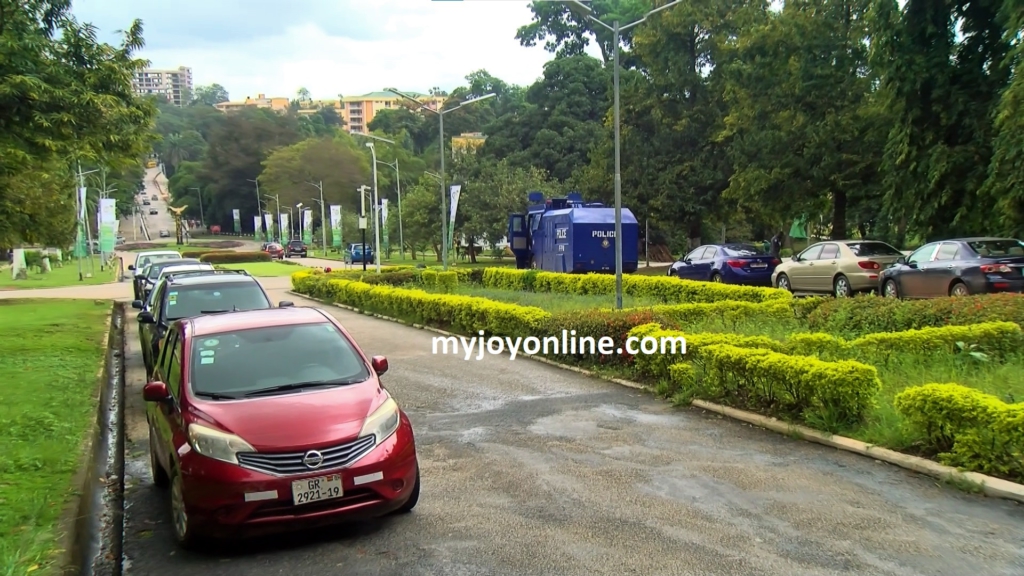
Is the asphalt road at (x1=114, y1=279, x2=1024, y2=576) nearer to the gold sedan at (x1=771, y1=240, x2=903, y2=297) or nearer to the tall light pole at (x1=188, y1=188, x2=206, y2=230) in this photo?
the gold sedan at (x1=771, y1=240, x2=903, y2=297)

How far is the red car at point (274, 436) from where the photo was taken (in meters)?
5.18

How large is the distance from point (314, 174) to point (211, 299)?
91.7 meters

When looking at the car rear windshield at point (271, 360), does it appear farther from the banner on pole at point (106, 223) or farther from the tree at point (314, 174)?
the tree at point (314, 174)

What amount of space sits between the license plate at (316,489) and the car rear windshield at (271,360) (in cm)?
108

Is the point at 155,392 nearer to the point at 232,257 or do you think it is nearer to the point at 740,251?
the point at 740,251

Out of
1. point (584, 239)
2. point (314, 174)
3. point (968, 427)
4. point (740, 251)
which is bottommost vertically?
point (968, 427)

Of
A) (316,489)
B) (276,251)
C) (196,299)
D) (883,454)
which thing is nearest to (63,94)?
(196,299)

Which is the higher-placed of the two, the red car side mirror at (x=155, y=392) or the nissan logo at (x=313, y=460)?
the red car side mirror at (x=155, y=392)

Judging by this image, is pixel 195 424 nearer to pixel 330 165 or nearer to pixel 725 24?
pixel 725 24

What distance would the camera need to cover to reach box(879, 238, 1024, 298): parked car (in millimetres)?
14883

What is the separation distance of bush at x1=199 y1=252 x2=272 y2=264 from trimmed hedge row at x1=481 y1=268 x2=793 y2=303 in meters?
42.0

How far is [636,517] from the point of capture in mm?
5715

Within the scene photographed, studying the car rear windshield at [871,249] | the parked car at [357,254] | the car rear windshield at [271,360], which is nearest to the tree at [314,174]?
the parked car at [357,254]

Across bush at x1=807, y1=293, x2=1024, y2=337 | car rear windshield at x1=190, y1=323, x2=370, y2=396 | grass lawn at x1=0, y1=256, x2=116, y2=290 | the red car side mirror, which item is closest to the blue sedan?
bush at x1=807, y1=293, x2=1024, y2=337
